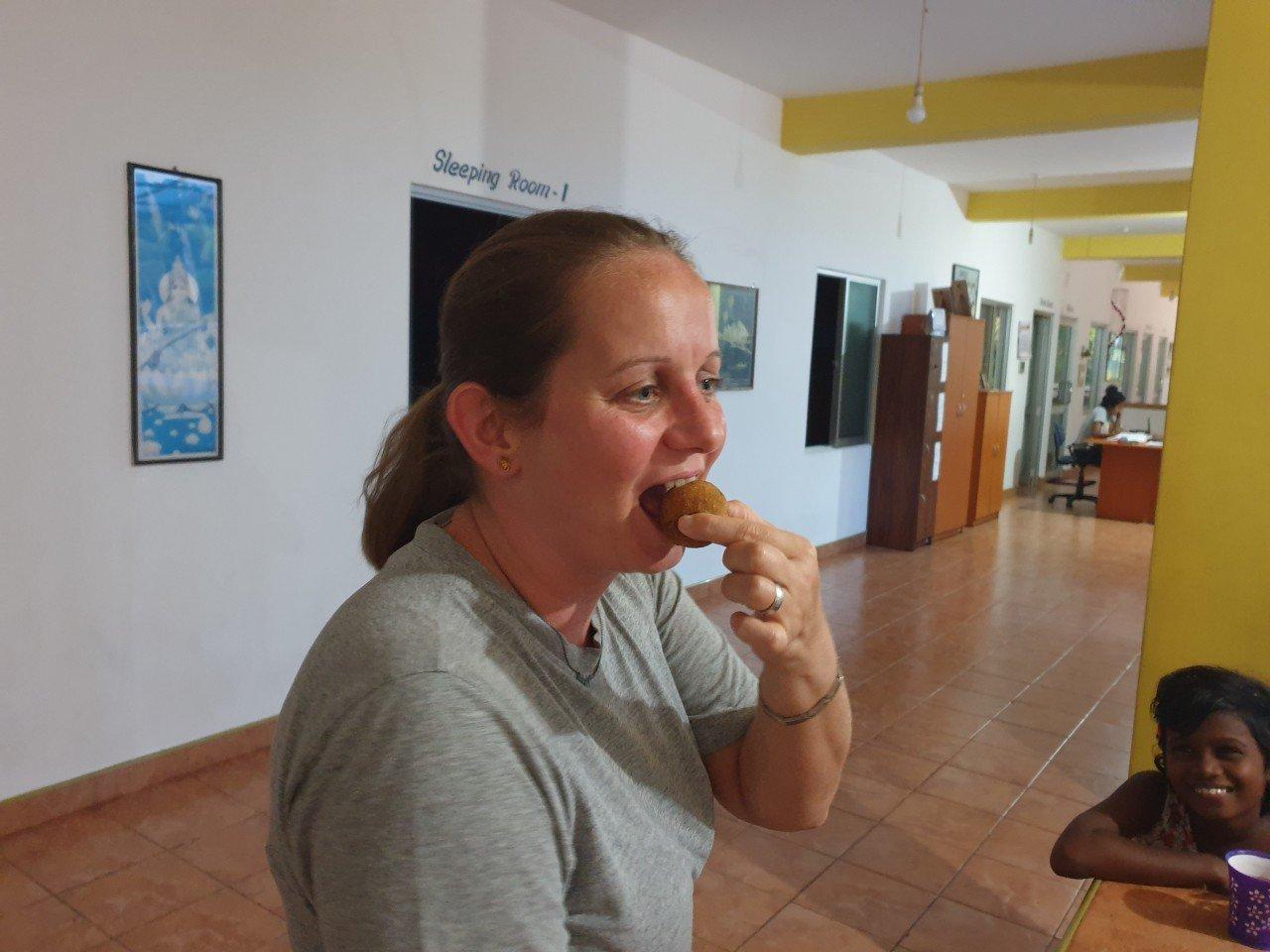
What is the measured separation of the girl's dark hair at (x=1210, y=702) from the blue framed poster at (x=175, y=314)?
300 centimetres

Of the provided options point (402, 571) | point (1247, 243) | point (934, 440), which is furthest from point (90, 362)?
point (934, 440)

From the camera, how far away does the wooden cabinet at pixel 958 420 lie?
27.6ft

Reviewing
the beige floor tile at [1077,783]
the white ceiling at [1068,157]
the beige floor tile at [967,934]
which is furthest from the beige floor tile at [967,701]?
the white ceiling at [1068,157]

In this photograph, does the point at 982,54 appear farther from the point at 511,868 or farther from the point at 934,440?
the point at 511,868

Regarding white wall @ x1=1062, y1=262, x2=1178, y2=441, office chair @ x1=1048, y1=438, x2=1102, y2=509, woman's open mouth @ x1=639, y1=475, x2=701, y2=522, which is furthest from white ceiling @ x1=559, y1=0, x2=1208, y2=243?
white wall @ x1=1062, y1=262, x2=1178, y2=441

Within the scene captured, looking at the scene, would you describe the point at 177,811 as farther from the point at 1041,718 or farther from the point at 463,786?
the point at 1041,718

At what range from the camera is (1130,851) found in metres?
1.71

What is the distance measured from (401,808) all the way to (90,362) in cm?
280

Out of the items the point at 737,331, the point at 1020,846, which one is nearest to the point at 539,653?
the point at 1020,846

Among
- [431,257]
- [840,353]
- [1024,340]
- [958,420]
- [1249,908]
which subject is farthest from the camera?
[1024,340]

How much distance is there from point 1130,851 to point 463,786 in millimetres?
1471

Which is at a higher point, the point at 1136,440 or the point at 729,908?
the point at 1136,440

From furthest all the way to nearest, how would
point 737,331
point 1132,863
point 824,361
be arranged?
point 824,361
point 737,331
point 1132,863

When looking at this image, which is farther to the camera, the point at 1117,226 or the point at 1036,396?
the point at 1036,396
